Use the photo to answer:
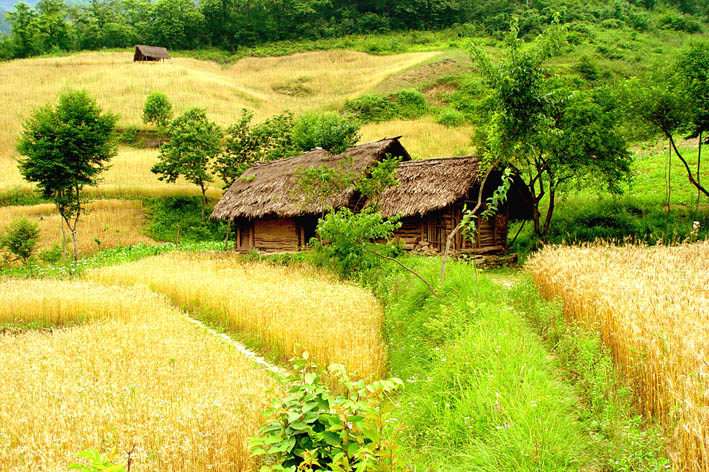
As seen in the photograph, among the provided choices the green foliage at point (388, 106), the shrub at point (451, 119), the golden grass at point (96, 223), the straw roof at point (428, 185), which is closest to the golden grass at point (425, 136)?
the shrub at point (451, 119)

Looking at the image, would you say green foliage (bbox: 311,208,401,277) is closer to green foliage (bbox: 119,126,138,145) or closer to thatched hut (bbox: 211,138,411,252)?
thatched hut (bbox: 211,138,411,252)

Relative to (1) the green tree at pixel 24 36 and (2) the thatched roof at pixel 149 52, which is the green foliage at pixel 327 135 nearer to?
(2) the thatched roof at pixel 149 52

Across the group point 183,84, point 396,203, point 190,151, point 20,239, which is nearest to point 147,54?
point 183,84

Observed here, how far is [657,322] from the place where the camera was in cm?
411

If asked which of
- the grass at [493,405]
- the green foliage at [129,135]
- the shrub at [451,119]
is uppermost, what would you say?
the shrub at [451,119]

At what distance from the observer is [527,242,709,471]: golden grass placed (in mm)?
2863

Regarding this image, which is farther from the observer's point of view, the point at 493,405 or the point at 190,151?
the point at 190,151

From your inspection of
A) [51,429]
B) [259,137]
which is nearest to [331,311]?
[51,429]

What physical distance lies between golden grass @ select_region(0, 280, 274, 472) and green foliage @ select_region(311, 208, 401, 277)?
3.47 metres

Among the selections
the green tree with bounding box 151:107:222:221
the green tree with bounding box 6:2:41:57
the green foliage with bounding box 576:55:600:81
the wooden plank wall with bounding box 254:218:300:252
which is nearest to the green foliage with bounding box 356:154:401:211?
the wooden plank wall with bounding box 254:218:300:252

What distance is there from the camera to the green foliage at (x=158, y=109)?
32844 mm

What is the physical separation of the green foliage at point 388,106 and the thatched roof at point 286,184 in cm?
1963

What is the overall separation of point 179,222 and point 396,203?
597 inches

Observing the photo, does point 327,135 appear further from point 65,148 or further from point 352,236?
point 65,148
